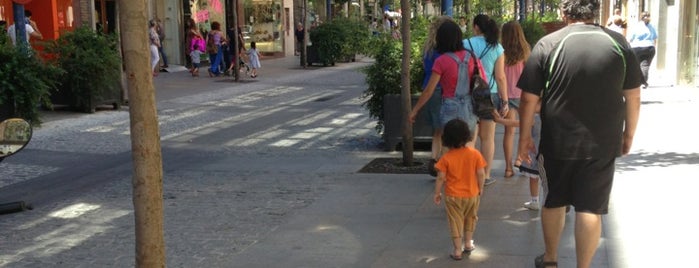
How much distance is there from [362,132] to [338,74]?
43.2 ft

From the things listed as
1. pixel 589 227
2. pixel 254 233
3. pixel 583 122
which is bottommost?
pixel 254 233

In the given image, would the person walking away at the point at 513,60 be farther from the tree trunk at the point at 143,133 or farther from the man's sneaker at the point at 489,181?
the tree trunk at the point at 143,133

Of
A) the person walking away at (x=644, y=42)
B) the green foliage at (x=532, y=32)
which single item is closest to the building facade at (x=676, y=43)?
the person walking away at (x=644, y=42)

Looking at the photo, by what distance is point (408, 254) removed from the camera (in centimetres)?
530

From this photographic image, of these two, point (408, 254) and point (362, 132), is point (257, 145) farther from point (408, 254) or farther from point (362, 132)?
point (408, 254)

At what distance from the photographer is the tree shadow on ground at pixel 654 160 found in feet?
27.1

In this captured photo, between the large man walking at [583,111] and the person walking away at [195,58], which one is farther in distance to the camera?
the person walking away at [195,58]

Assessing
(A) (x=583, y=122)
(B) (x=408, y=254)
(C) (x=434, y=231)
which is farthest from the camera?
(C) (x=434, y=231)

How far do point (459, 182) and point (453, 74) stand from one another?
1.79 m

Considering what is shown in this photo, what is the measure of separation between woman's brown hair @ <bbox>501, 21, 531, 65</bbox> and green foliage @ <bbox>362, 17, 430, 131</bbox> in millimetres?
2104

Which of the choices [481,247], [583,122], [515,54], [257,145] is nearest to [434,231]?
[481,247]

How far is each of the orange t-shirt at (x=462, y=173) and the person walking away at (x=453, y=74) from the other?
1.65 m

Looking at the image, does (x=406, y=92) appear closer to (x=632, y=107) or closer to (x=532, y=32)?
(x=632, y=107)

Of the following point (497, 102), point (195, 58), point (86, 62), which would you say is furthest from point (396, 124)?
point (195, 58)
